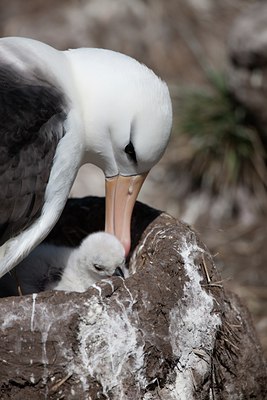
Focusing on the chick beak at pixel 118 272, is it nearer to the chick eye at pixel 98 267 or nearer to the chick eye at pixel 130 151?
the chick eye at pixel 98 267

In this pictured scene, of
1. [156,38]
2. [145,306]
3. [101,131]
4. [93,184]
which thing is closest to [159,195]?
[93,184]

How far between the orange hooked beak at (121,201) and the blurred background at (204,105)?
2552 millimetres

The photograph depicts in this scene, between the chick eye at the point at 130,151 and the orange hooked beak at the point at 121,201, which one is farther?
the orange hooked beak at the point at 121,201

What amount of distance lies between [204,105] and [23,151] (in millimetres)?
4779

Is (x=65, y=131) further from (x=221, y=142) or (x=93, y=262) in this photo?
(x=221, y=142)

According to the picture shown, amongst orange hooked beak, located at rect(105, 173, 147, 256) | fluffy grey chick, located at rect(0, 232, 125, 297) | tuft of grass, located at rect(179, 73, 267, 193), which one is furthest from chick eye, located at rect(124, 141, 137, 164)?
tuft of grass, located at rect(179, 73, 267, 193)

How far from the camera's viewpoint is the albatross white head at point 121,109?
497 centimetres

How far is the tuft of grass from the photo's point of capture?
29.3 ft

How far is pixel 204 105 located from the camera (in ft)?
30.2

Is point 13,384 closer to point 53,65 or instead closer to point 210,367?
point 210,367

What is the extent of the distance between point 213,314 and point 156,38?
6301 millimetres

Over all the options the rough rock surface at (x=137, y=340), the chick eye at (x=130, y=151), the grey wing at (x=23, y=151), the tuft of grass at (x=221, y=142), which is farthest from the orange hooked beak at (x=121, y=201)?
the tuft of grass at (x=221, y=142)

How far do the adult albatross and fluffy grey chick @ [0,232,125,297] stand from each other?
0.18m

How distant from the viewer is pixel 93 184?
29.8ft
